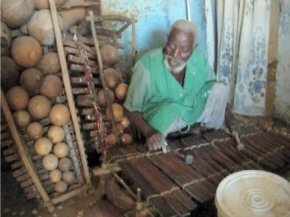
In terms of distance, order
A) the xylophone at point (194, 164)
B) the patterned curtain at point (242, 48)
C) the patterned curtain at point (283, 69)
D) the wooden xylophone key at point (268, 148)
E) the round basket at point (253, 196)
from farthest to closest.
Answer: the patterned curtain at point (242, 48) < the patterned curtain at point (283, 69) < the wooden xylophone key at point (268, 148) < the xylophone at point (194, 164) < the round basket at point (253, 196)

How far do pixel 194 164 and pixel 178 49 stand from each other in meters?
1.06

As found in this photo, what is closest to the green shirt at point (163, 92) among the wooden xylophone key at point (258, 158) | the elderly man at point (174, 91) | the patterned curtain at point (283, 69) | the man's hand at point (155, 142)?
the elderly man at point (174, 91)

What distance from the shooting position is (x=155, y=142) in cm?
273

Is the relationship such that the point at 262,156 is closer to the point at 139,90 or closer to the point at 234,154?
the point at 234,154

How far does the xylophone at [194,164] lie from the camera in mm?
2236

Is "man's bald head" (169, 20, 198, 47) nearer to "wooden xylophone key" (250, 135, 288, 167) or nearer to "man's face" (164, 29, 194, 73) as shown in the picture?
"man's face" (164, 29, 194, 73)

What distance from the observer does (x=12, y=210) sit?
2.94m

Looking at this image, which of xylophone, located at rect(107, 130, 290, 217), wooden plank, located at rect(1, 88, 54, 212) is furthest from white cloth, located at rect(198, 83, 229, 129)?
wooden plank, located at rect(1, 88, 54, 212)

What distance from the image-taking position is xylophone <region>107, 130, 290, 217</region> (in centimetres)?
224

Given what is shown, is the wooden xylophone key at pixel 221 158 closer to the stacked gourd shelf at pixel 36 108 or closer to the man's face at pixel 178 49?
the man's face at pixel 178 49

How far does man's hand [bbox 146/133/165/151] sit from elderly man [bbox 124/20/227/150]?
5 centimetres

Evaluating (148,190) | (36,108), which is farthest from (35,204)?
(148,190)

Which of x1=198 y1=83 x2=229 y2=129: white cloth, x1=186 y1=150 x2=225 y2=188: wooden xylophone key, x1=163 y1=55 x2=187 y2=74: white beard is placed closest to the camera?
x1=186 y1=150 x2=225 y2=188: wooden xylophone key

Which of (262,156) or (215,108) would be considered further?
(215,108)
